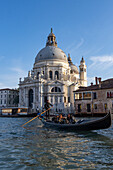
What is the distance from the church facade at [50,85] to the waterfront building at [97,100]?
14948 millimetres

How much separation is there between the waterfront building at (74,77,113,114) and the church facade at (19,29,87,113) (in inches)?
588

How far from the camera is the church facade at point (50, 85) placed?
188 feet

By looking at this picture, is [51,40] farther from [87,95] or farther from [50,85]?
[87,95]

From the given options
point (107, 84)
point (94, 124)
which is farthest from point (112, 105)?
point (94, 124)

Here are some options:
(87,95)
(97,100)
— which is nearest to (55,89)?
(87,95)

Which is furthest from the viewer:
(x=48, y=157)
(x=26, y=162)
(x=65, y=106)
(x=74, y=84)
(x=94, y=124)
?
(x=74, y=84)

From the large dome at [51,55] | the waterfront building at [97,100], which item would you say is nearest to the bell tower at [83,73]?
the large dome at [51,55]

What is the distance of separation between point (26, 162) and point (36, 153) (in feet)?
4.26

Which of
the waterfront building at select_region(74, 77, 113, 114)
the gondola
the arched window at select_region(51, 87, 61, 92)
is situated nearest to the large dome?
the arched window at select_region(51, 87, 61, 92)

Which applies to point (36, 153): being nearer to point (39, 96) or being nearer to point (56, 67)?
point (39, 96)

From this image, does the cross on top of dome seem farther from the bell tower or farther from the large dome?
the bell tower

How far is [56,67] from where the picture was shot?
6594 cm

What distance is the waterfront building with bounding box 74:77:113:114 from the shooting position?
35.4 m

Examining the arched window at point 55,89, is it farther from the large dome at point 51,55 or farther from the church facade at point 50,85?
the large dome at point 51,55
